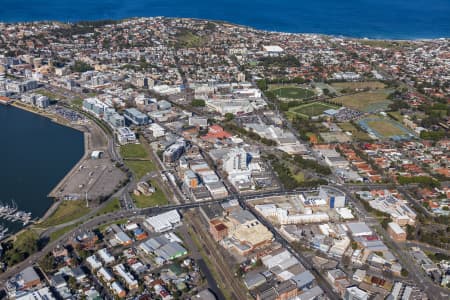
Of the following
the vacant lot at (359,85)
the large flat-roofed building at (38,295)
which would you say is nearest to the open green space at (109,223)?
the large flat-roofed building at (38,295)

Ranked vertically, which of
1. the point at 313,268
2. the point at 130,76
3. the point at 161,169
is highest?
the point at 130,76

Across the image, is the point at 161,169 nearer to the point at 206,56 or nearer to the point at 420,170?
the point at 420,170

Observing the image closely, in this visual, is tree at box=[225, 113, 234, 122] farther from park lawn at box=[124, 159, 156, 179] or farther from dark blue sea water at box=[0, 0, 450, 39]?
dark blue sea water at box=[0, 0, 450, 39]

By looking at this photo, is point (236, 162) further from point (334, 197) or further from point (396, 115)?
point (396, 115)

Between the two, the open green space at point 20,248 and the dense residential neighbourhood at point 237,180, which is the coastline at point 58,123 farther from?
the open green space at point 20,248

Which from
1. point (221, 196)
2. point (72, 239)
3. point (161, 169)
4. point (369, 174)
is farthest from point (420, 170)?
point (72, 239)

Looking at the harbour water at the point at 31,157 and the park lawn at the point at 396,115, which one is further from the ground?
the park lawn at the point at 396,115
